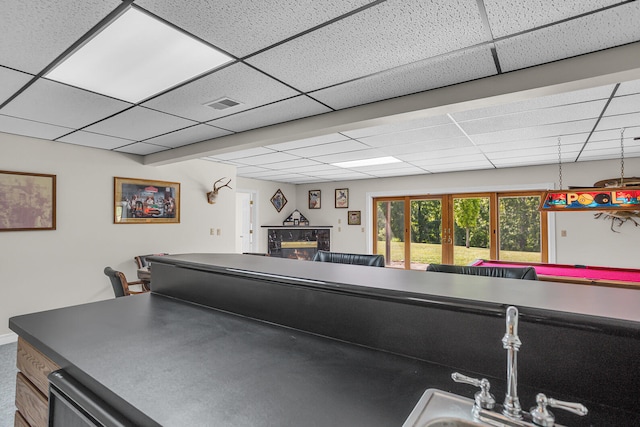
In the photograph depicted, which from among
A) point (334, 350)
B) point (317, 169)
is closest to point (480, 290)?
point (334, 350)

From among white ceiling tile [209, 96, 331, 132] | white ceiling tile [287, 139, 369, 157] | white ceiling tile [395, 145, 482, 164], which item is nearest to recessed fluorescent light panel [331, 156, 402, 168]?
white ceiling tile [395, 145, 482, 164]

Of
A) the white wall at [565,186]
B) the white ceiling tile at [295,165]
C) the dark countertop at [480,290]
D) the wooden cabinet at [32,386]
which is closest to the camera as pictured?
the dark countertop at [480,290]

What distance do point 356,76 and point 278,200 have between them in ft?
18.5

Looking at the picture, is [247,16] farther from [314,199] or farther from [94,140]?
[314,199]

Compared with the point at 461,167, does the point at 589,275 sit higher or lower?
lower

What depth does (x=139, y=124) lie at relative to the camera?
3.03 metres

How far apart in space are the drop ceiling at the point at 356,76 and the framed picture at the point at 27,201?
1.53ft

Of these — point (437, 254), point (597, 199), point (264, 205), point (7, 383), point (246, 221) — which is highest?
point (264, 205)

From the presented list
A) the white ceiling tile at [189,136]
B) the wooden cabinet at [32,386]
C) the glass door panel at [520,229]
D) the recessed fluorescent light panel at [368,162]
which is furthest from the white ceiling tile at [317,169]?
the wooden cabinet at [32,386]

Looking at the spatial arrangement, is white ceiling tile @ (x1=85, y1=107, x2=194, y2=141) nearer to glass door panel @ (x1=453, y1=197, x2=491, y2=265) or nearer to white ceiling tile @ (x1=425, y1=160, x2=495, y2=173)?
white ceiling tile @ (x1=425, y1=160, x2=495, y2=173)

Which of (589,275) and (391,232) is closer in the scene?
(589,275)

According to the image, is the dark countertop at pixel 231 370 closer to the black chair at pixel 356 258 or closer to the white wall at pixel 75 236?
the black chair at pixel 356 258

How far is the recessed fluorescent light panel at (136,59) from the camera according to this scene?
1571 mm

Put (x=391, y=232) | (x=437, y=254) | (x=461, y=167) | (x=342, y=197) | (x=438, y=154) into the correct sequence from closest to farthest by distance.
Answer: (x=438, y=154), (x=461, y=167), (x=437, y=254), (x=391, y=232), (x=342, y=197)
